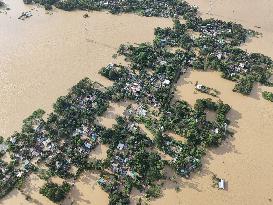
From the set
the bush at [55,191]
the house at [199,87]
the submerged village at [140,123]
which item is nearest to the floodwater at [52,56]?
the bush at [55,191]

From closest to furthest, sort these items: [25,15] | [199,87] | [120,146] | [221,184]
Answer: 1. [221,184]
2. [120,146]
3. [199,87]
4. [25,15]

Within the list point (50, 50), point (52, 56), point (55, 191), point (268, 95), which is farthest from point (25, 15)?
point (268, 95)

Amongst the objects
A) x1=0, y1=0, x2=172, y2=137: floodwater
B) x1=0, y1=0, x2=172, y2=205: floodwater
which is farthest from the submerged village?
x1=0, y1=0, x2=172, y2=137: floodwater

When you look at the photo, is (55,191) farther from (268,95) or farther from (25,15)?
(25,15)

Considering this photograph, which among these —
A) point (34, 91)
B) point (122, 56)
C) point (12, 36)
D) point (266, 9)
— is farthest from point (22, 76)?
point (266, 9)

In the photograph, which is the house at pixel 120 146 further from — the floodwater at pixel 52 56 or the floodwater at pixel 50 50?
the floodwater at pixel 50 50

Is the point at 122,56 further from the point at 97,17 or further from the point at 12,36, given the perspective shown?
the point at 12,36

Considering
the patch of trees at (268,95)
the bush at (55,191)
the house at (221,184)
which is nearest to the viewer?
the bush at (55,191)

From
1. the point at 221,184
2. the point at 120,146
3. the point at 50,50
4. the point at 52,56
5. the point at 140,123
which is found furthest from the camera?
the point at 50,50

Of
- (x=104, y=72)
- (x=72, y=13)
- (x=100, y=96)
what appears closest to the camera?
(x=100, y=96)
